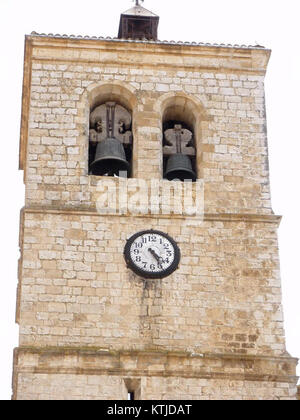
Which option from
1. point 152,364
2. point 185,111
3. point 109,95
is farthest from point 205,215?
point 109,95

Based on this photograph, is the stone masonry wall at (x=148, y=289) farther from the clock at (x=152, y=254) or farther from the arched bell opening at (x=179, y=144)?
the arched bell opening at (x=179, y=144)

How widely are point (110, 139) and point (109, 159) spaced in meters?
0.45

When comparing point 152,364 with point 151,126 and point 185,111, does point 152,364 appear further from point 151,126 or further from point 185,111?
point 185,111

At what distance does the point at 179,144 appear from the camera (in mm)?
23844

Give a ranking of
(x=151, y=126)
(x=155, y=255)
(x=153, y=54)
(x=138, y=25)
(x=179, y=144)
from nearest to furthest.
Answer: (x=155, y=255) < (x=151, y=126) < (x=179, y=144) < (x=153, y=54) < (x=138, y=25)

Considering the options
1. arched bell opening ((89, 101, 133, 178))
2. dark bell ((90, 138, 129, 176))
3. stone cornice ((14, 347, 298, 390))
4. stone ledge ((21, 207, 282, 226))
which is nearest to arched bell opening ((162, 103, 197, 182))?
arched bell opening ((89, 101, 133, 178))

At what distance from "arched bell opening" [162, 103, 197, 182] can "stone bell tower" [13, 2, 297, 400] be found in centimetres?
2

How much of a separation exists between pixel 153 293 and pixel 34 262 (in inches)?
69.6

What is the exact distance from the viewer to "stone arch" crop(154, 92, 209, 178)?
2378cm

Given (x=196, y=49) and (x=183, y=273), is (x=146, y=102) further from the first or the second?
(x=183, y=273)

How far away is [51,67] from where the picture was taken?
78.7 ft

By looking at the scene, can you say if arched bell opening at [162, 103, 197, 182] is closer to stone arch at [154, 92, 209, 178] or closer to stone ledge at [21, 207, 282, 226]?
stone arch at [154, 92, 209, 178]
